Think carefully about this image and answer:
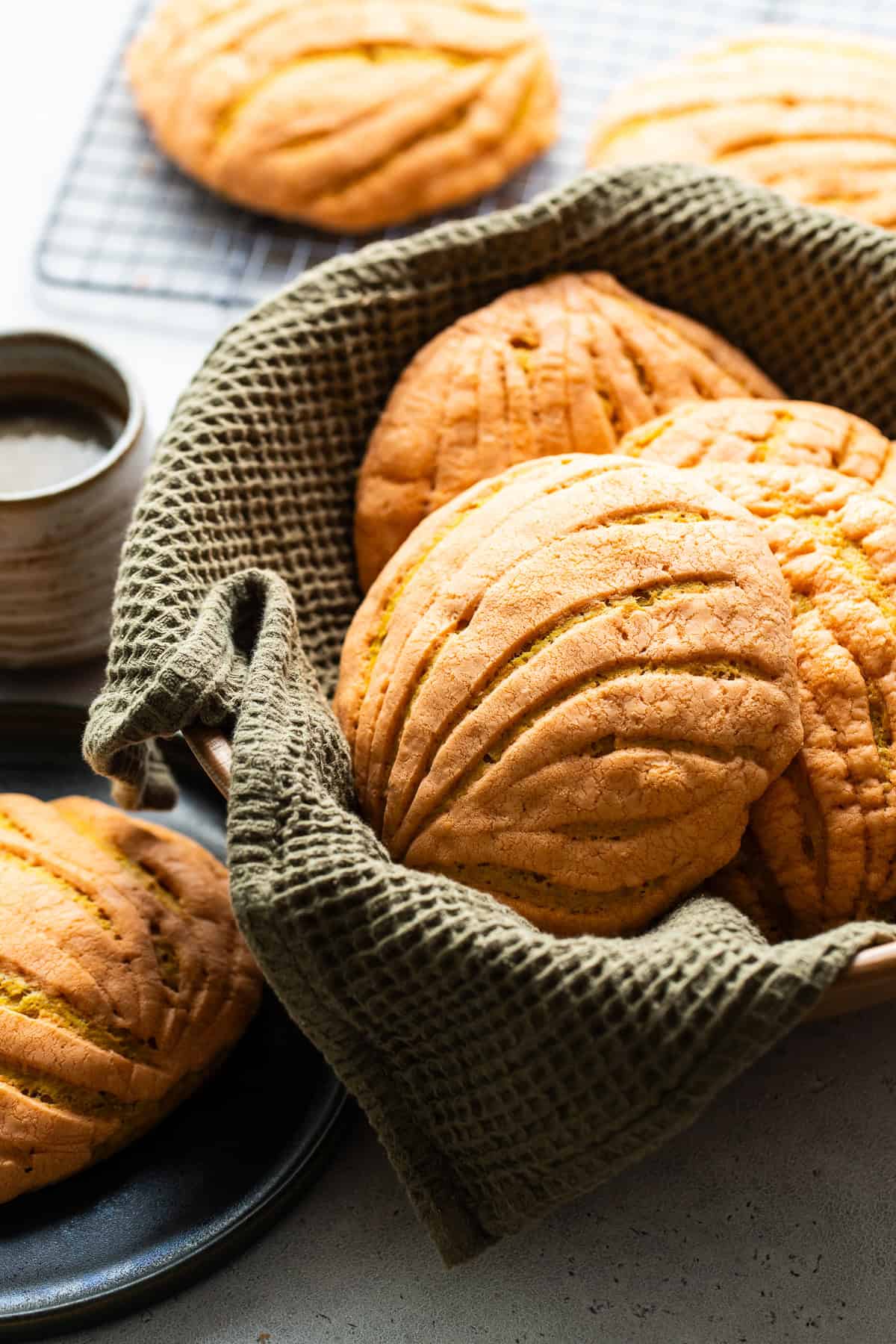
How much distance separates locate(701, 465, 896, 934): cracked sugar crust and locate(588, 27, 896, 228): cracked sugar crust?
49 centimetres

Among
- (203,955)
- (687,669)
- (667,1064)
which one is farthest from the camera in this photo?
(203,955)

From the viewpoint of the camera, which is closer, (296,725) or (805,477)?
(296,725)

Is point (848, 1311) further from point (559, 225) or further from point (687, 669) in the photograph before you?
point (559, 225)

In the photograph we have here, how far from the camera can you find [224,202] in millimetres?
1369

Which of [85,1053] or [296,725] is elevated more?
[296,725]

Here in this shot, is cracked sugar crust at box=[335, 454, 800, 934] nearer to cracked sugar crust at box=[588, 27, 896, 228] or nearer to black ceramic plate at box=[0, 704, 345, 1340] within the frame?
black ceramic plate at box=[0, 704, 345, 1340]

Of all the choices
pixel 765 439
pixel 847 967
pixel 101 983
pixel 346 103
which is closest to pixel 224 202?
pixel 346 103

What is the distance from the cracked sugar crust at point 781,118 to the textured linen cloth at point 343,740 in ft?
0.77

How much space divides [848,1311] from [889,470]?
1.63 ft

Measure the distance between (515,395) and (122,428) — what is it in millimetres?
312

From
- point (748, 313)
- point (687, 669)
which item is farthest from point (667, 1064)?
point (748, 313)

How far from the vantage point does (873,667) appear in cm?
73

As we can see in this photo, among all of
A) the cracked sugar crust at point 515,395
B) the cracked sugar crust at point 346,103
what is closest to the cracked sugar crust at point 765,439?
the cracked sugar crust at point 515,395

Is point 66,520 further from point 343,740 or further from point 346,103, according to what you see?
point 346,103
